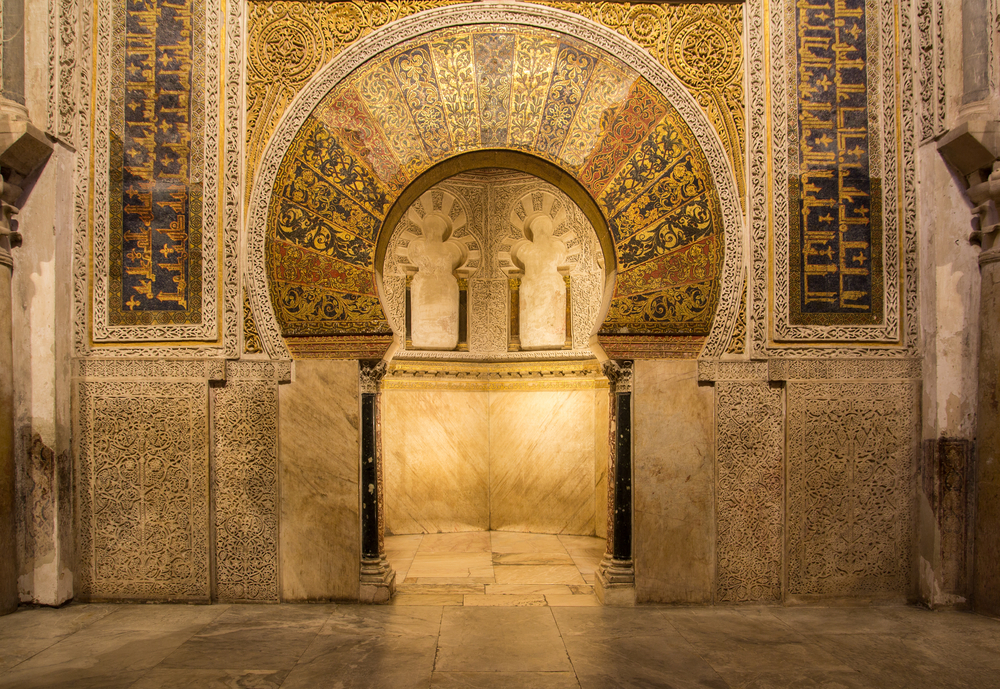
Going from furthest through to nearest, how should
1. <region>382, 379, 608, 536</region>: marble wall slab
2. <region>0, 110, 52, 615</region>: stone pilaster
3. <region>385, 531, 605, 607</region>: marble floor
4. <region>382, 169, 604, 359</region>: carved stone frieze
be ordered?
1. <region>382, 169, 604, 359</region>: carved stone frieze
2. <region>382, 379, 608, 536</region>: marble wall slab
3. <region>385, 531, 605, 607</region>: marble floor
4. <region>0, 110, 52, 615</region>: stone pilaster

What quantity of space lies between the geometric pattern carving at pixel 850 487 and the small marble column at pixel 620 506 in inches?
36.8

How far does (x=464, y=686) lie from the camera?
9.61 feet

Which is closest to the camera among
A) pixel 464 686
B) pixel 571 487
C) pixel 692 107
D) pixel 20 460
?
pixel 464 686

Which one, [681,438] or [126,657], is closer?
[126,657]

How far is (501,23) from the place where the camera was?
4.15 m

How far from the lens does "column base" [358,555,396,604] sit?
158 inches

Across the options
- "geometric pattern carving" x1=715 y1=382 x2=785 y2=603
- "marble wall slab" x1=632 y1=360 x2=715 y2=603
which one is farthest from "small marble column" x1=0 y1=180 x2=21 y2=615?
"geometric pattern carving" x1=715 y1=382 x2=785 y2=603

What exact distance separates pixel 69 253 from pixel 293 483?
1.92 meters

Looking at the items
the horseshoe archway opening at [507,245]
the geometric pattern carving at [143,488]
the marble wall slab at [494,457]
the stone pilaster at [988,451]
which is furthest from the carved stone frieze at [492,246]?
the stone pilaster at [988,451]

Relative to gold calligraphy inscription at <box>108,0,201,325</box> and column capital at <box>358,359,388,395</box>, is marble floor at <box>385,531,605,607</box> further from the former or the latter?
gold calligraphy inscription at <box>108,0,201,325</box>

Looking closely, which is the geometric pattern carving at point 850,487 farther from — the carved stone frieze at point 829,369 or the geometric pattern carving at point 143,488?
the geometric pattern carving at point 143,488

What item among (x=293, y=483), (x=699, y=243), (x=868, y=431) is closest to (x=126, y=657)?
(x=293, y=483)

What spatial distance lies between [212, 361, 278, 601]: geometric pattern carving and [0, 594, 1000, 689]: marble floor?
16cm

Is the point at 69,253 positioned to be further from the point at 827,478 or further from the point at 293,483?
the point at 827,478
